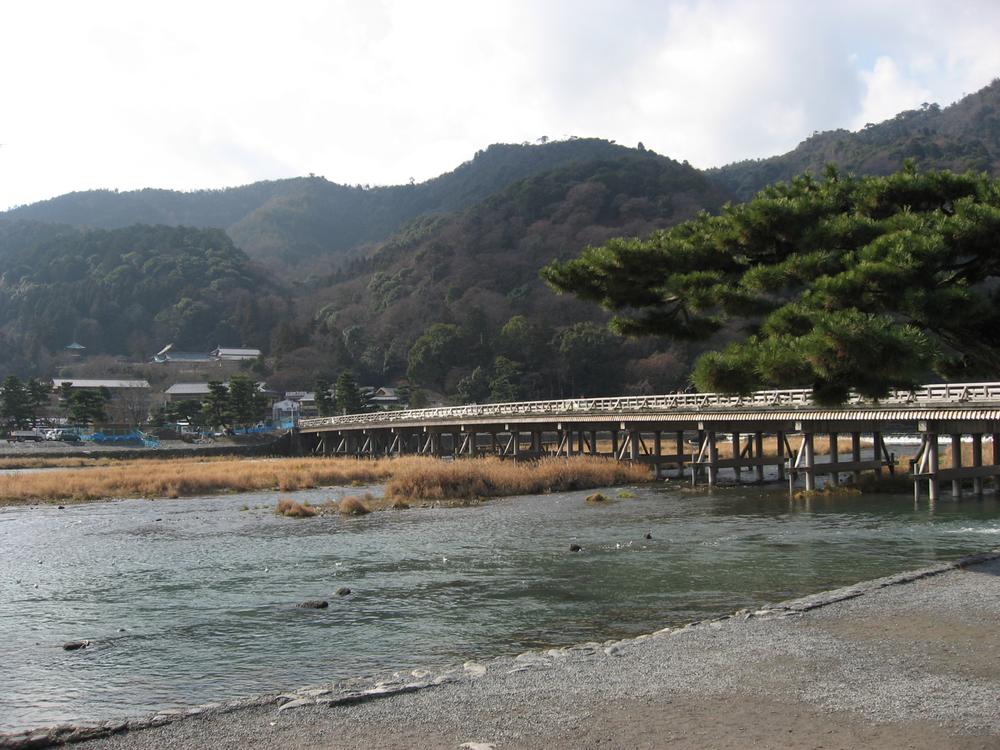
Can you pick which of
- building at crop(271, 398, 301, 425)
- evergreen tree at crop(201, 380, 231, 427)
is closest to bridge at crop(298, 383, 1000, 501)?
evergreen tree at crop(201, 380, 231, 427)

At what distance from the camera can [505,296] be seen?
114812 millimetres

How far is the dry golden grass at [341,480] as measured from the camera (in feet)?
114

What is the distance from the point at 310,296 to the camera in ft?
489

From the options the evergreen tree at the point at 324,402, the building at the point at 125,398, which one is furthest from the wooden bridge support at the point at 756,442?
the building at the point at 125,398

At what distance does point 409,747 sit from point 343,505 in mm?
22574

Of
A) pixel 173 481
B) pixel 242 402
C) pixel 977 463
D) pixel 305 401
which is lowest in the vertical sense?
pixel 173 481

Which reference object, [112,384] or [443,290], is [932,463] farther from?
[443,290]

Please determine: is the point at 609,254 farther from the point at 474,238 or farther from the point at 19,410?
the point at 474,238

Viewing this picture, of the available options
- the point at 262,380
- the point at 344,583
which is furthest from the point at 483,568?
the point at 262,380

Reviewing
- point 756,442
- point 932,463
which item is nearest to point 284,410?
point 756,442

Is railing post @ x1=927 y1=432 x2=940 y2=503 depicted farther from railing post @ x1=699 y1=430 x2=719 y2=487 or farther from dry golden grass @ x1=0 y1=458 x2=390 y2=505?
dry golden grass @ x1=0 y1=458 x2=390 y2=505

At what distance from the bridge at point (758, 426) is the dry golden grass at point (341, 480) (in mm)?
3366

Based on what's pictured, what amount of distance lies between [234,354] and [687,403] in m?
97.6

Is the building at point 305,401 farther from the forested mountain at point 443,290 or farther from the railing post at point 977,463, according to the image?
the railing post at point 977,463
